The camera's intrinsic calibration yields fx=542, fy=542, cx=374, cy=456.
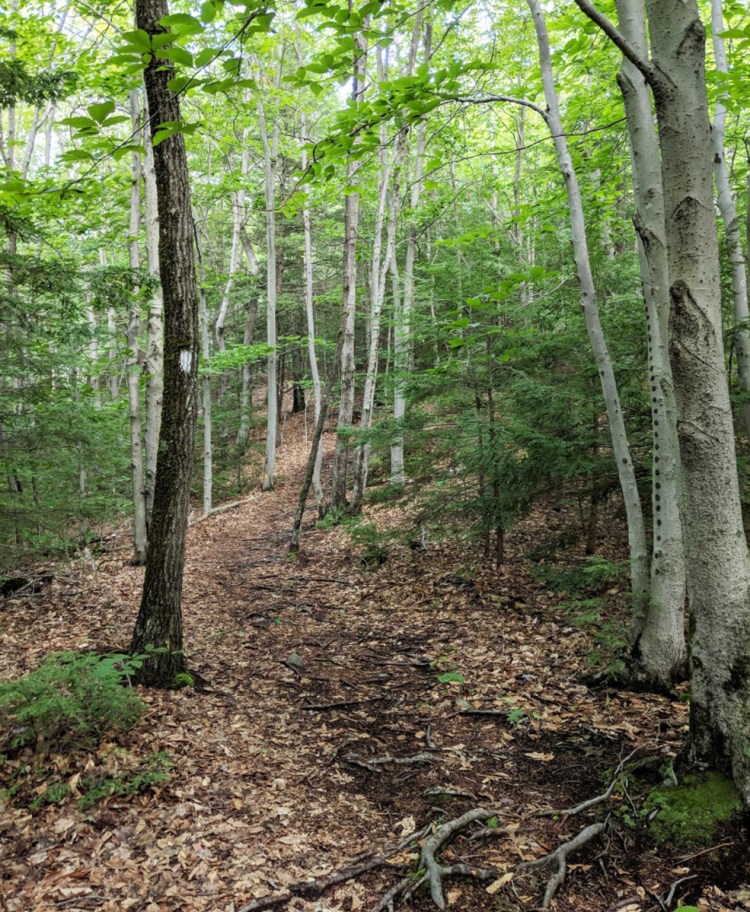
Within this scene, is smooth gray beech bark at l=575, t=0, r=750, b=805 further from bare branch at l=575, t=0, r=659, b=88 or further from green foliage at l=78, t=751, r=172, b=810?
green foliage at l=78, t=751, r=172, b=810

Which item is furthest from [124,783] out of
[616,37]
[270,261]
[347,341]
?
[270,261]

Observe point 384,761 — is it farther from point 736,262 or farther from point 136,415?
point 136,415

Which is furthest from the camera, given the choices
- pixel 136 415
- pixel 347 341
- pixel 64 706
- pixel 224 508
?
pixel 224 508

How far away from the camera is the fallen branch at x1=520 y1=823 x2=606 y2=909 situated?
2.69 m

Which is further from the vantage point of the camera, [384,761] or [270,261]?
[270,261]

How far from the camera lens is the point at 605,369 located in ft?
15.9

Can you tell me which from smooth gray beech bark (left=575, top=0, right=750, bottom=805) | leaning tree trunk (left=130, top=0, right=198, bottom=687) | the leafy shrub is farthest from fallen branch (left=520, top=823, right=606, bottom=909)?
leaning tree trunk (left=130, top=0, right=198, bottom=687)

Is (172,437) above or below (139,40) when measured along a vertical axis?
below

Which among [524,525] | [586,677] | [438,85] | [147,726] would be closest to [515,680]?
[586,677]

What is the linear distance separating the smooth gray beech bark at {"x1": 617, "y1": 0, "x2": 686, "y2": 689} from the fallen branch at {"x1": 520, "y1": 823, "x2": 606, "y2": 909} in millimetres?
1818

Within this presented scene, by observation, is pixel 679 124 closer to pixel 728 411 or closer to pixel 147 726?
pixel 728 411

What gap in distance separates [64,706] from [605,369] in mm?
5045

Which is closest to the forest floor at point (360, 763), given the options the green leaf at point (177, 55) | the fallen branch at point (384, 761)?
the fallen branch at point (384, 761)

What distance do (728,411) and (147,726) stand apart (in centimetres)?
468
